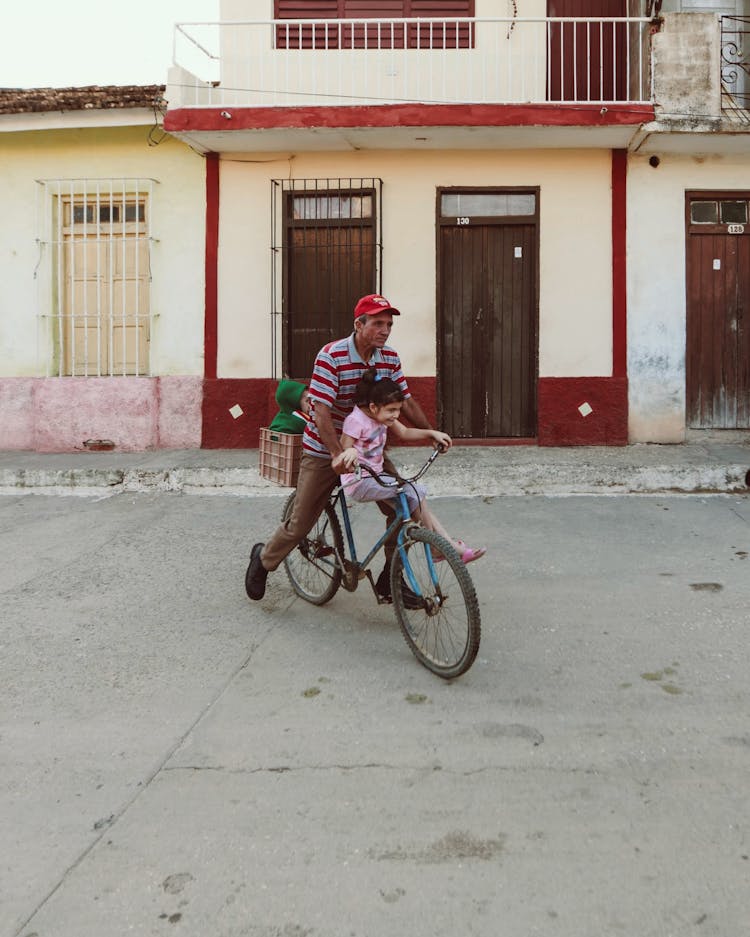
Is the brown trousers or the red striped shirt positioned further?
the brown trousers

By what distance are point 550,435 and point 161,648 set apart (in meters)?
6.91

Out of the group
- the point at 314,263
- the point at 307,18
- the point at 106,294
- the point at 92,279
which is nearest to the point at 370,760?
the point at 314,263

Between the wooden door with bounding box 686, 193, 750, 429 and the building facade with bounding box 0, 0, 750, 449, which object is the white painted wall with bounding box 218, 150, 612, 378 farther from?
the wooden door with bounding box 686, 193, 750, 429

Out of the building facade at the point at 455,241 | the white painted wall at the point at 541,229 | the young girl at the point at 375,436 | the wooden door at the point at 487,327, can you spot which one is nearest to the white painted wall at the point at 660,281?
the building facade at the point at 455,241

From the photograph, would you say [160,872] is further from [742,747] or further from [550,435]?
[550,435]

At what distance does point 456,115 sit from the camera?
9328mm

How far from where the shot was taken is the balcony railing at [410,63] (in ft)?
33.2

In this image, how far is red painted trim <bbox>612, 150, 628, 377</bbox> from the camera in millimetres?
10125

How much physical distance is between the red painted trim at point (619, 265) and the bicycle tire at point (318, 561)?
6393mm

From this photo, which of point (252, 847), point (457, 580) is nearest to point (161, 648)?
point (457, 580)

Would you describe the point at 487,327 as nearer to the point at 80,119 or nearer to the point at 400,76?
the point at 400,76

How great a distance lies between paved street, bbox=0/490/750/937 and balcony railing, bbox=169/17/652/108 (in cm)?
679

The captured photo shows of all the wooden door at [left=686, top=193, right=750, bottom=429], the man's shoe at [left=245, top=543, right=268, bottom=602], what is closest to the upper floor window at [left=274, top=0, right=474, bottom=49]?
the wooden door at [left=686, top=193, right=750, bottom=429]

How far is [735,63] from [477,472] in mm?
5929
